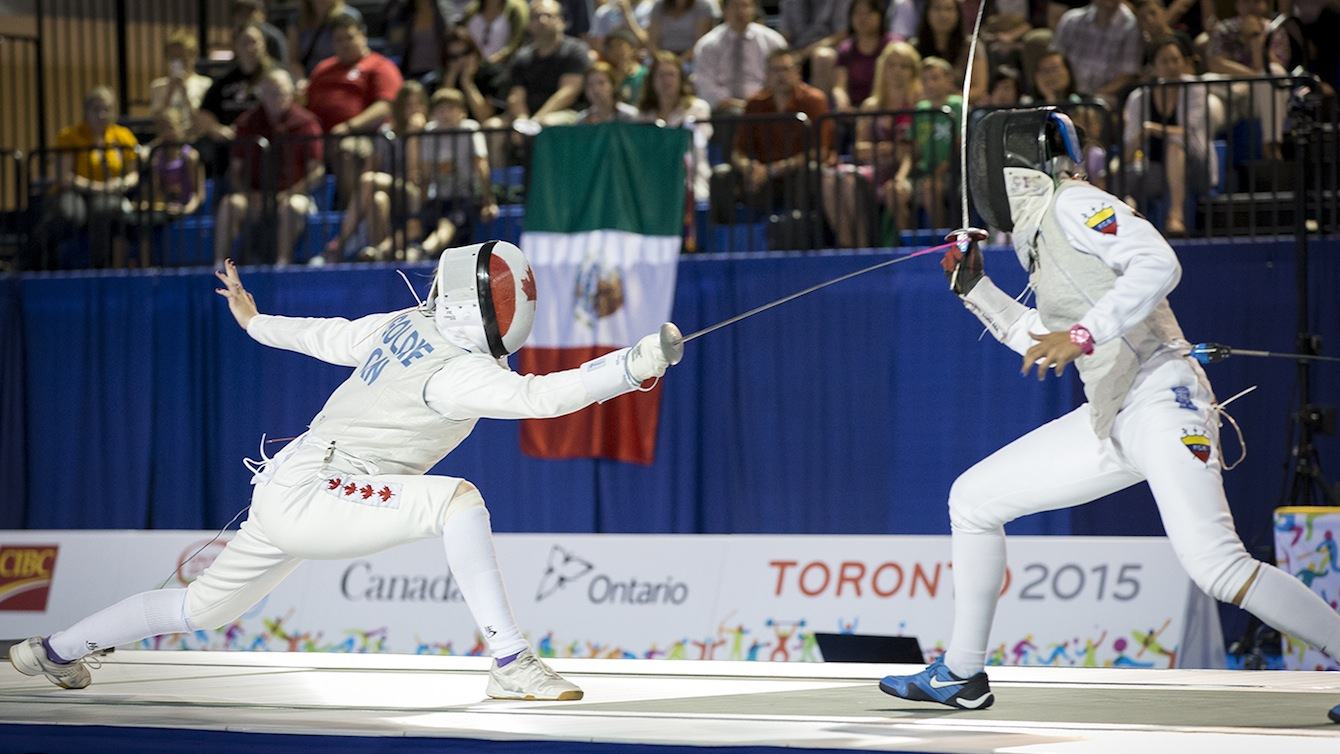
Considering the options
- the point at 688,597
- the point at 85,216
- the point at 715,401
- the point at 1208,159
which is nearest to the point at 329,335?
the point at 688,597

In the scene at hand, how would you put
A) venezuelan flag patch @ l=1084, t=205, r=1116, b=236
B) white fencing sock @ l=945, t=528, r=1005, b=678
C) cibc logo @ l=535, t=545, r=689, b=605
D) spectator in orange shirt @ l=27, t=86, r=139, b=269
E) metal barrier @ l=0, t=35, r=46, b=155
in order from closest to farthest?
venezuelan flag patch @ l=1084, t=205, r=1116, b=236 → white fencing sock @ l=945, t=528, r=1005, b=678 → cibc logo @ l=535, t=545, r=689, b=605 → spectator in orange shirt @ l=27, t=86, r=139, b=269 → metal barrier @ l=0, t=35, r=46, b=155

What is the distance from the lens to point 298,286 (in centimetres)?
875

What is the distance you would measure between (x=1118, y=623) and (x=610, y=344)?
106 inches

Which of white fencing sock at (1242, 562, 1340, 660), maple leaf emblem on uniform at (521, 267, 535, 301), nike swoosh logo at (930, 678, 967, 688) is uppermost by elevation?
maple leaf emblem on uniform at (521, 267, 535, 301)

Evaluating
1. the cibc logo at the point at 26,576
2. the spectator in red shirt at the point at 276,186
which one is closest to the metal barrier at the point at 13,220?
the spectator in red shirt at the point at 276,186

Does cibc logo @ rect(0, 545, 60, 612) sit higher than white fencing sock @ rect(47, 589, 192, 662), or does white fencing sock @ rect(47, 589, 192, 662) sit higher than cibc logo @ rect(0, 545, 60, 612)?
white fencing sock @ rect(47, 589, 192, 662)

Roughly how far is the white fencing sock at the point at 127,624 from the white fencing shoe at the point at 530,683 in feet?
2.83

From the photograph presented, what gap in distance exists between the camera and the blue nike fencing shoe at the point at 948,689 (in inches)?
174

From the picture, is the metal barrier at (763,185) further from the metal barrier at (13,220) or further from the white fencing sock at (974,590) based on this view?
the white fencing sock at (974,590)

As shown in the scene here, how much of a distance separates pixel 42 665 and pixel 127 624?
33 centimetres

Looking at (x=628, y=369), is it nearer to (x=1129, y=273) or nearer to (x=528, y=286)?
(x=528, y=286)

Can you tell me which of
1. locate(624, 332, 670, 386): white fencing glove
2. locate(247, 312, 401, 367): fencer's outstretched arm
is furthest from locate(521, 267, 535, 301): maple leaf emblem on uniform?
locate(624, 332, 670, 386): white fencing glove

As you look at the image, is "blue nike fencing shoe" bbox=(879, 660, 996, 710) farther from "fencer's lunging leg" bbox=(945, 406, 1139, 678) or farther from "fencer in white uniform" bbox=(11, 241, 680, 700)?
"fencer in white uniform" bbox=(11, 241, 680, 700)

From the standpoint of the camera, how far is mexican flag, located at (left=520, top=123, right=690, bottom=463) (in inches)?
324
